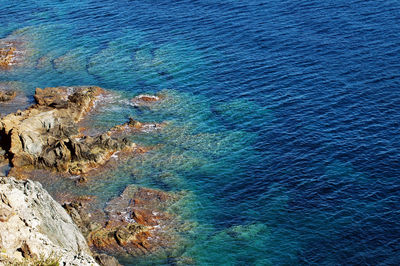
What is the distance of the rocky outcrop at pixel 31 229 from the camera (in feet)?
120

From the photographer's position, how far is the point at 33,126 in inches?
2857

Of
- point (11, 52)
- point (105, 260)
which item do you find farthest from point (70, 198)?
point (11, 52)

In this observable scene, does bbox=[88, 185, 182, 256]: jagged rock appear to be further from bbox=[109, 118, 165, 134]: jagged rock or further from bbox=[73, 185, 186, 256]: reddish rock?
bbox=[109, 118, 165, 134]: jagged rock

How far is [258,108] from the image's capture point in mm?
80062

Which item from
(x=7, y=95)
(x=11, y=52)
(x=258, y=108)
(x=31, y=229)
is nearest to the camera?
(x=31, y=229)

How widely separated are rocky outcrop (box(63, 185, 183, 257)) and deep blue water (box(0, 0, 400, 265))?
219 centimetres

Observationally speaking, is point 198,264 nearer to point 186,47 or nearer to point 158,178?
point 158,178

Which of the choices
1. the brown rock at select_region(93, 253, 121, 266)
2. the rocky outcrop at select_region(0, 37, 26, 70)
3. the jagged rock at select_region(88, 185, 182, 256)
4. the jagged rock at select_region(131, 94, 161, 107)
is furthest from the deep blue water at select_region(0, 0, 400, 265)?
the brown rock at select_region(93, 253, 121, 266)

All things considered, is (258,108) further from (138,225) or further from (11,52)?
(11,52)

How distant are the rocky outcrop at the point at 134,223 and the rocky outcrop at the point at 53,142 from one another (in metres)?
8.69

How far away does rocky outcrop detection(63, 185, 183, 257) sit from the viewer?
53688mm

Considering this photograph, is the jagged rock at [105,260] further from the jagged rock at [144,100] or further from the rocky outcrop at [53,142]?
the jagged rock at [144,100]

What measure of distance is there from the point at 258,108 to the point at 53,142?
31.9m

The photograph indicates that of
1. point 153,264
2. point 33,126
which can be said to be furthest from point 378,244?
point 33,126
